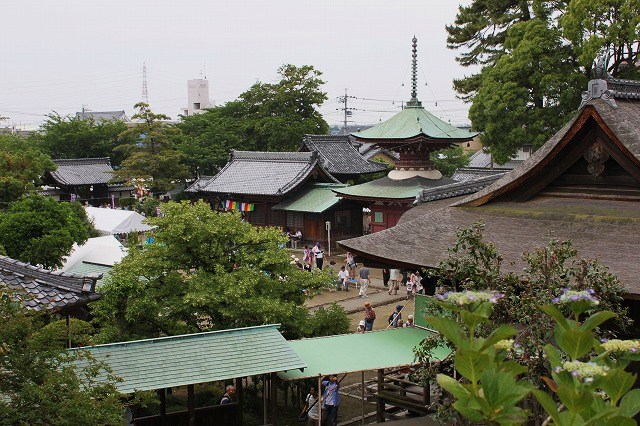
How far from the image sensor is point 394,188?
3331 cm

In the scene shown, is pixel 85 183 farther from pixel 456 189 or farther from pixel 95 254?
pixel 456 189

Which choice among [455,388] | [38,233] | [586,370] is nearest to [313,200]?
[38,233]

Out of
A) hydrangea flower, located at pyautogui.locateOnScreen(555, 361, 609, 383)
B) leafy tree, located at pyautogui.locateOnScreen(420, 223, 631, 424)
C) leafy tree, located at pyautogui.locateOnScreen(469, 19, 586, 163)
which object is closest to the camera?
hydrangea flower, located at pyautogui.locateOnScreen(555, 361, 609, 383)

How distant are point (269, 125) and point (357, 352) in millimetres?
41133

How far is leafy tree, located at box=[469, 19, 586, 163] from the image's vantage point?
103 ft

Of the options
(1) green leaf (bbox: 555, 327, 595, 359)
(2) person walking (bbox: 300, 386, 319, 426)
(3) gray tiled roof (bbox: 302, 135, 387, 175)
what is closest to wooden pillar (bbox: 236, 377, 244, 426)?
(2) person walking (bbox: 300, 386, 319, 426)

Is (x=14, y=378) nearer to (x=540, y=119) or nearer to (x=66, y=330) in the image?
(x=66, y=330)

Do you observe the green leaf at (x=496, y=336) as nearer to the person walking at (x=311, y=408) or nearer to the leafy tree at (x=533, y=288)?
the leafy tree at (x=533, y=288)

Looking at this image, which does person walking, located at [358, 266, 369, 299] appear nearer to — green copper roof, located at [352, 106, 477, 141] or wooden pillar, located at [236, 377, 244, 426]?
green copper roof, located at [352, 106, 477, 141]

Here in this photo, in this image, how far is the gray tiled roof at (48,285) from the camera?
37.5 ft

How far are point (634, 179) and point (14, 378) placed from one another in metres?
9.57

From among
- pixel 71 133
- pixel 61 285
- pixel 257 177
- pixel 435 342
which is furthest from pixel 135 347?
pixel 71 133

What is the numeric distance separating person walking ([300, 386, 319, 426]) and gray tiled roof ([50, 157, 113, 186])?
3988 centimetres

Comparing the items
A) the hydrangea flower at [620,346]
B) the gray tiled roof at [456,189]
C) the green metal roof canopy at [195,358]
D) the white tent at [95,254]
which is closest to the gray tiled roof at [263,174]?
the white tent at [95,254]
